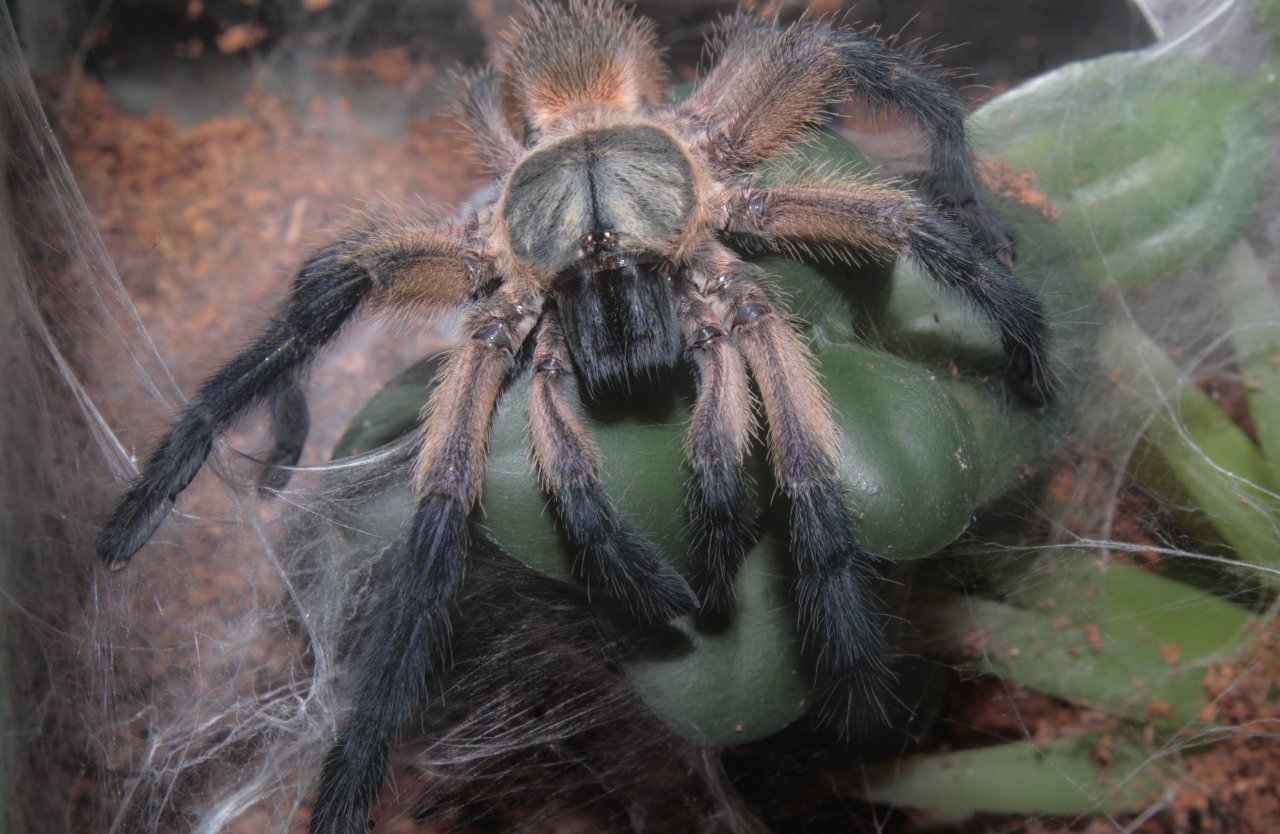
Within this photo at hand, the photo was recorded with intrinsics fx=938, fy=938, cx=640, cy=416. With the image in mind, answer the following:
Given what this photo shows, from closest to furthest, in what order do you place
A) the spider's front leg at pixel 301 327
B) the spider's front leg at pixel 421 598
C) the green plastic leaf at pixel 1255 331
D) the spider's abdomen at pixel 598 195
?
the spider's front leg at pixel 421 598 < the spider's front leg at pixel 301 327 < the spider's abdomen at pixel 598 195 < the green plastic leaf at pixel 1255 331

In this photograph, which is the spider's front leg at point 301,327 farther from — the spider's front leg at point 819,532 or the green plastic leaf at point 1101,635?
the green plastic leaf at point 1101,635

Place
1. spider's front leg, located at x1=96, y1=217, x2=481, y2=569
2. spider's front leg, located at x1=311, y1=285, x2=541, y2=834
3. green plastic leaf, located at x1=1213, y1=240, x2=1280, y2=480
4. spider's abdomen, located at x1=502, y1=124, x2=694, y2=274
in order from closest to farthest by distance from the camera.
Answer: spider's front leg, located at x1=311, y1=285, x2=541, y2=834
spider's front leg, located at x1=96, y1=217, x2=481, y2=569
spider's abdomen, located at x1=502, y1=124, x2=694, y2=274
green plastic leaf, located at x1=1213, y1=240, x2=1280, y2=480

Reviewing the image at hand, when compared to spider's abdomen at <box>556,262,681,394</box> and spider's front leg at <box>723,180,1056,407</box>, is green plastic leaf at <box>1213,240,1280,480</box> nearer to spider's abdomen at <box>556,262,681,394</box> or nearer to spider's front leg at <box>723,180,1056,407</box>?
spider's front leg at <box>723,180,1056,407</box>

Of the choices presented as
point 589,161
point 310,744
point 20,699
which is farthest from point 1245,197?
point 20,699

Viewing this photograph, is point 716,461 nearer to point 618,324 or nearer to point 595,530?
point 595,530

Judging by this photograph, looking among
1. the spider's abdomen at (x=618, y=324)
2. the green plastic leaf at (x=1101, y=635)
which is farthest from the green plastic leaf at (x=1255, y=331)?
the spider's abdomen at (x=618, y=324)

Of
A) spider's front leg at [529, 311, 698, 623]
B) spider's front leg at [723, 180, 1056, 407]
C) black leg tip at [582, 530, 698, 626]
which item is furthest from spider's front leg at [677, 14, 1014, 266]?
black leg tip at [582, 530, 698, 626]
